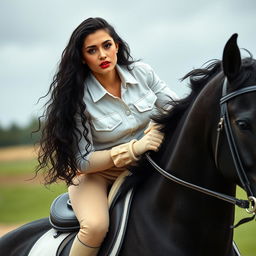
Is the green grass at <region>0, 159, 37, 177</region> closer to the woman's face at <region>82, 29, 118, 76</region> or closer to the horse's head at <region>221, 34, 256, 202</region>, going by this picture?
the woman's face at <region>82, 29, 118, 76</region>

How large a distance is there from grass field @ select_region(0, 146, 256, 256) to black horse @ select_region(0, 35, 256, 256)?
21.5 feet

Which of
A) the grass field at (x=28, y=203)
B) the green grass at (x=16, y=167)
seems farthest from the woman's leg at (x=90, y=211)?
the green grass at (x=16, y=167)

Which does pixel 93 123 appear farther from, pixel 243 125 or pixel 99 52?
pixel 243 125

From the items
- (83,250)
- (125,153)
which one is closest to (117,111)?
(125,153)

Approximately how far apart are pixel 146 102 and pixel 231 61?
111cm

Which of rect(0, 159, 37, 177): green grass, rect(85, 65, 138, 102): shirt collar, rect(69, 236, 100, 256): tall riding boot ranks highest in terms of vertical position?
rect(85, 65, 138, 102): shirt collar

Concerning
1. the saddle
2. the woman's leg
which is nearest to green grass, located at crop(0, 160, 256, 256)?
the saddle

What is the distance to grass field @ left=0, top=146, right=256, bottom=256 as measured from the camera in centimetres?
1380

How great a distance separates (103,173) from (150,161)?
0.48 meters

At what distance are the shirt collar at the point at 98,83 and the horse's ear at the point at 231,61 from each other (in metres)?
1.15

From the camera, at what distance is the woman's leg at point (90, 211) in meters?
4.08

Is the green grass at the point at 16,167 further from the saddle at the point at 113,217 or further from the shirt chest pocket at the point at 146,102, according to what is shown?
the shirt chest pocket at the point at 146,102

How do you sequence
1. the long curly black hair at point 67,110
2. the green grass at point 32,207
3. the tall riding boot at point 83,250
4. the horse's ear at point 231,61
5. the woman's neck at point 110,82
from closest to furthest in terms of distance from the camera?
the horse's ear at point 231,61
the tall riding boot at point 83,250
the long curly black hair at point 67,110
the woman's neck at point 110,82
the green grass at point 32,207

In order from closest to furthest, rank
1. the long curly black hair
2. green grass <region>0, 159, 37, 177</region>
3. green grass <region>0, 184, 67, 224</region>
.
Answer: the long curly black hair, green grass <region>0, 184, 67, 224</region>, green grass <region>0, 159, 37, 177</region>
